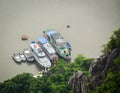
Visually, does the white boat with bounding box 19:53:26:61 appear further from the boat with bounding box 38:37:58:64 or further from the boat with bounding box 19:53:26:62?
the boat with bounding box 38:37:58:64

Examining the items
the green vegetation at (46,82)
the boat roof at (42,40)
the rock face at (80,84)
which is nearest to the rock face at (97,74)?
the rock face at (80,84)

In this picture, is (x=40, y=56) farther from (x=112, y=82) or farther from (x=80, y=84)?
(x=112, y=82)

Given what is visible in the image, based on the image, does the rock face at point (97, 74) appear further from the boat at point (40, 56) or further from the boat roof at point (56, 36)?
Result: the boat roof at point (56, 36)

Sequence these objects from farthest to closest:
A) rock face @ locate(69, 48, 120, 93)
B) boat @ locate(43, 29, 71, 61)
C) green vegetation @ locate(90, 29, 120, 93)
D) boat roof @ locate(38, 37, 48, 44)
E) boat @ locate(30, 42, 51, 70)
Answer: boat roof @ locate(38, 37, 48, 44) < boat @ locate(43, 29, 71, 61) < boat @ locate(30, 42, 51, 70) < rock face @ locate(69, 48, 120, 93) < green vegetation @ locate(90, 29, 120, 93)

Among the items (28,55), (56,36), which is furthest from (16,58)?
(56,36)

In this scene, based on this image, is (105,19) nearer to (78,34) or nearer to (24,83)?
(78,34)

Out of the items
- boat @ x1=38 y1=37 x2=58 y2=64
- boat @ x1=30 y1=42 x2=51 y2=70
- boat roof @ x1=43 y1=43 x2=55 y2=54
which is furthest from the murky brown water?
boat roof @ x1=43 y1=43 x2=55 y2=54

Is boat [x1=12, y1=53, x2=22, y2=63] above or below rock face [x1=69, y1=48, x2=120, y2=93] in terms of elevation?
above
